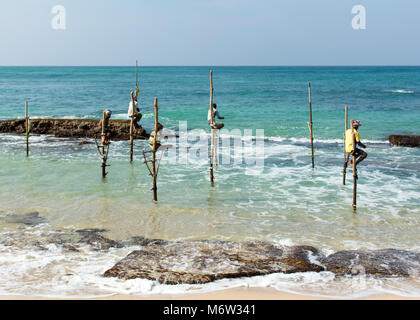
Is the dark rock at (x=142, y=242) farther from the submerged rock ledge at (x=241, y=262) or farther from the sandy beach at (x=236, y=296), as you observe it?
the sandy beach at (x=236, y=296)

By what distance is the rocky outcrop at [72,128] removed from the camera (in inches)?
871

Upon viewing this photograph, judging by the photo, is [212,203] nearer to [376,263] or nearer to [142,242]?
[142,242]

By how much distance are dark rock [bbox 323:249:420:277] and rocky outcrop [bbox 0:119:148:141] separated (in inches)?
598

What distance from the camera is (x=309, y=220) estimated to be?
10781 mm

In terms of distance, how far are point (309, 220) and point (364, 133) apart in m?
16.4

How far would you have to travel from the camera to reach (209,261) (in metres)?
7.84

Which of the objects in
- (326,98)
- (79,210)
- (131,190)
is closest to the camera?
(79,210)

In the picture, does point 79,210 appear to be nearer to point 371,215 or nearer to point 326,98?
point 371,215

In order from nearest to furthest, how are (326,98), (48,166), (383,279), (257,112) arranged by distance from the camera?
(383,279)
(48,166)
(257,112)
(326,98)

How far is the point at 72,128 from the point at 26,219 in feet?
43.0

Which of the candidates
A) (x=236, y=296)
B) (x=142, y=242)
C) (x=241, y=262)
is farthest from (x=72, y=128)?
(x=236, y=296)

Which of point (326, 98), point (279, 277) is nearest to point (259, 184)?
point (279, 277)

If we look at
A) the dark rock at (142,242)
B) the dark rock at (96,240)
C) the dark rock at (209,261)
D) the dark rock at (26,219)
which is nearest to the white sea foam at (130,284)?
the dark rock at (209,261)

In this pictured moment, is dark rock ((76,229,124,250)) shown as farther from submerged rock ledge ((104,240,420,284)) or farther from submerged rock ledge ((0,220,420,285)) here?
submerged rock ledge ((104,240,420,284))
